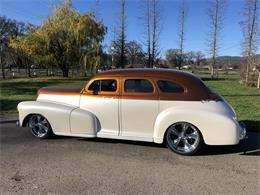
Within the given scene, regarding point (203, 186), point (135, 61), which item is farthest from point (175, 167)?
point (135, 61)

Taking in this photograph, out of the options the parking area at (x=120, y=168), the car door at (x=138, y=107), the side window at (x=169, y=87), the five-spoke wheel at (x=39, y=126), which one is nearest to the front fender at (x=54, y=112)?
the five-spoke wheel at (x=39, y=126)

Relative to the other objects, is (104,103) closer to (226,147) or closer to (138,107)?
(138,107)

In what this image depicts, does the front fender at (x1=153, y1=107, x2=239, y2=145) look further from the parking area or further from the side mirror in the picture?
the side mirror

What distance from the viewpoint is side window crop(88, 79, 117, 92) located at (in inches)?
Answer: 223

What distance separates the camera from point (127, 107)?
5453 mm

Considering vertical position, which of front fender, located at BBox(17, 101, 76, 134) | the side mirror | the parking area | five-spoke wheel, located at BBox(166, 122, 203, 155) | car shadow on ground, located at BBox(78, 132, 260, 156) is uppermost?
the side mirror

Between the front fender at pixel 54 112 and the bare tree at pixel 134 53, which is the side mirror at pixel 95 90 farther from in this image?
the bare tree at pixel 134 53

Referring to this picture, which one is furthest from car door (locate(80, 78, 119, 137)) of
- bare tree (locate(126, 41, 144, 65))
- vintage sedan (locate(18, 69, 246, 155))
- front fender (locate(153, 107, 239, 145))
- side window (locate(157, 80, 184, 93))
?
bare tree (locate(126, 41, 144, 65))

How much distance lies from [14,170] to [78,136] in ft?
5.49

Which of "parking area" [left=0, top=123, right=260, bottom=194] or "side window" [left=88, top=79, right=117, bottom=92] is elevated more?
"side window" [left=88, top=79, right=117, bottom=92]

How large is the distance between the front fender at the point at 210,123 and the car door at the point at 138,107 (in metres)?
0.33

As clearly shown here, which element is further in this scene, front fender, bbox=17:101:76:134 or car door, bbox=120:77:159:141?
front fender, bbox=17:101:76:134

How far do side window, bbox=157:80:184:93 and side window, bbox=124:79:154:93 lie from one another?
0.20 m

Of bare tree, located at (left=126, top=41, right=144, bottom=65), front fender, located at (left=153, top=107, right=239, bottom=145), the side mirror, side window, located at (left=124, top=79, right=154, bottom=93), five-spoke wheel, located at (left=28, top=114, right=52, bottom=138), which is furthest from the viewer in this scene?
bare tree, located at (left=126, top=41, right=144, bottom=65)
